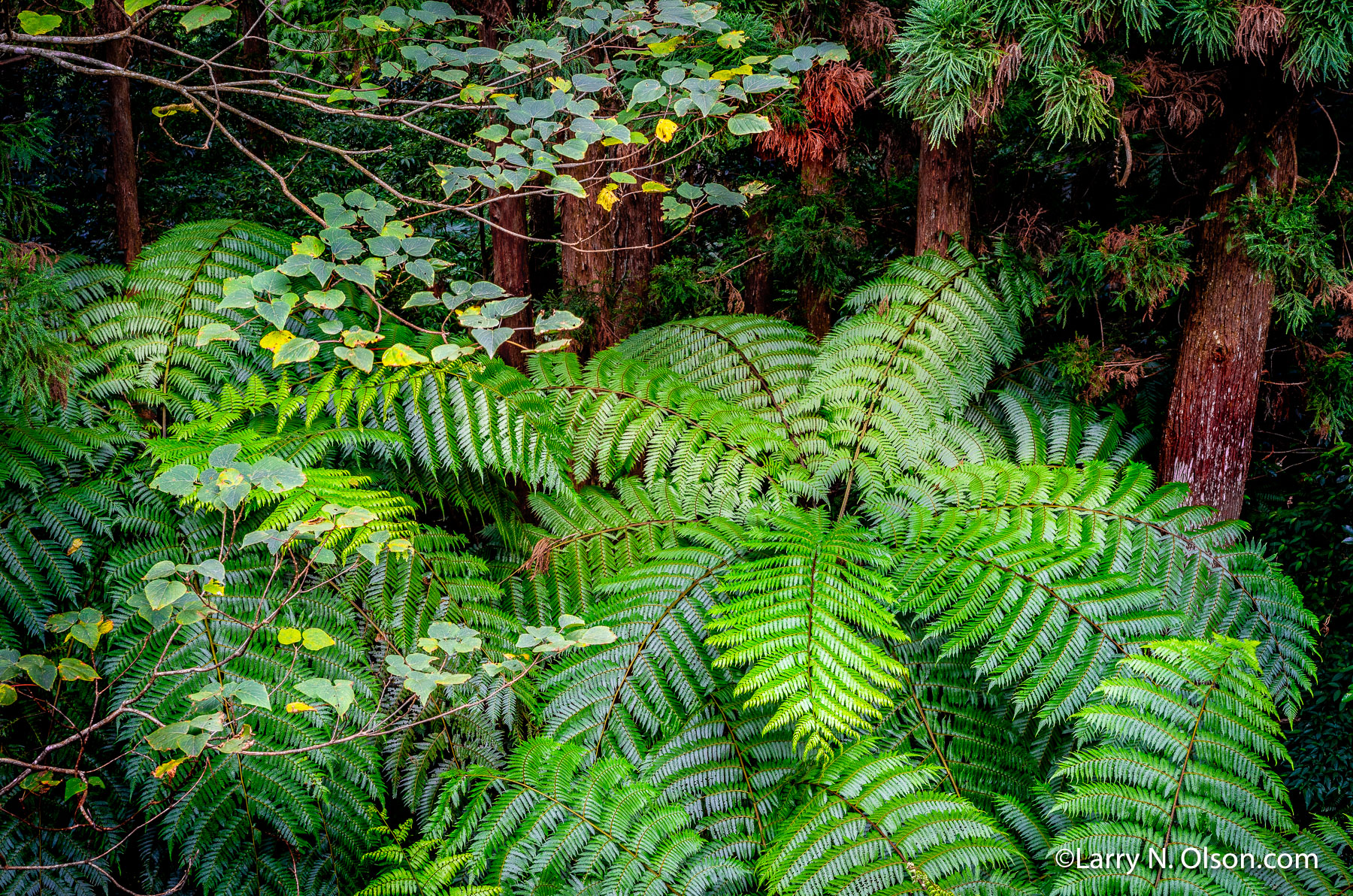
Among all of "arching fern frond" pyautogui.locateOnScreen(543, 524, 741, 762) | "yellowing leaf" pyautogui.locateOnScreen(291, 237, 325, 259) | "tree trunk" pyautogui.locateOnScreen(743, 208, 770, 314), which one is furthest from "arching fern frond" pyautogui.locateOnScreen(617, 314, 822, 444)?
"yellowing leaf" pyautogui.locateOnScreen(291, 237, 325, 259)

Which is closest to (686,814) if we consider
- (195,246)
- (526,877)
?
(526,877)

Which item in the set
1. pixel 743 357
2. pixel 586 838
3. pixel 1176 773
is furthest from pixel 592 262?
pixel 1176 773

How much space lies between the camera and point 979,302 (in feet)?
10.4

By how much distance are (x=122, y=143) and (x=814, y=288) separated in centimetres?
291

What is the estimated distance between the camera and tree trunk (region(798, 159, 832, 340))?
3512mm

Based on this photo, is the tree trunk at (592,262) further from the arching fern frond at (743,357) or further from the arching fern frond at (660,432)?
the arching fern frond at (660,432)

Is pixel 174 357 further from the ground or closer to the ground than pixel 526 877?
further from the ground

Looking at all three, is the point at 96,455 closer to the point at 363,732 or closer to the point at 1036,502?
the point at 363,732

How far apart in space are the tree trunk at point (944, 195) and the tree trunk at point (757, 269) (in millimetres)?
682

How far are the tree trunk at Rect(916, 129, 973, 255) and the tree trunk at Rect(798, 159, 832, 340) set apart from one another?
0.40 m

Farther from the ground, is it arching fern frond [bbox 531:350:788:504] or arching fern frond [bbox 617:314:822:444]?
arching fern frond [bbox 617:314:822:444]

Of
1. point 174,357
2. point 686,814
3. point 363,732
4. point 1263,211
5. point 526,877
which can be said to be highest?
point 1263,211

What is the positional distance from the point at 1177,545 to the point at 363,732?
2.44m

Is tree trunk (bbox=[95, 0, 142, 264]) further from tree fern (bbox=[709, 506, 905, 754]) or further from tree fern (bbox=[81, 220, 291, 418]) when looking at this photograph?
tree fern (bbox=[709, 506, 905, 754])
